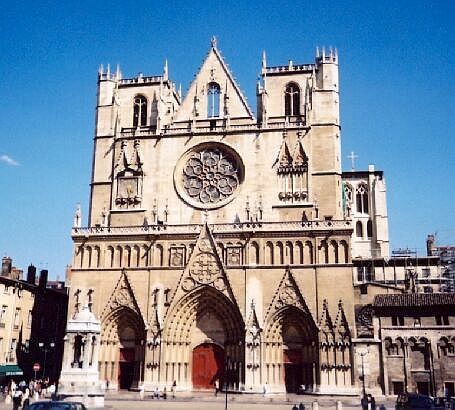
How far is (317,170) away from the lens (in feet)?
138

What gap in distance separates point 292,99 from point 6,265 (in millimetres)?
27695

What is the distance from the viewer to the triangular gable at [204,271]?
1554 inches

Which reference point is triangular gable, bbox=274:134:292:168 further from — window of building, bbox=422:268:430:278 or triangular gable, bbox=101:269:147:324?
window of building, bbox=422:268:430:278

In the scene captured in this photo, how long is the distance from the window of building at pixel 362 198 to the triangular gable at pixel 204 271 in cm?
3006

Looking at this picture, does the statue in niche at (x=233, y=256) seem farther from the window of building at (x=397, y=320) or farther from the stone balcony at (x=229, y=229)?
the window of building at (x=397, y=320)

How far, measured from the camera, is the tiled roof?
40219mm

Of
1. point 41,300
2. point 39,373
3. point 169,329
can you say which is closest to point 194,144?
point 169,329

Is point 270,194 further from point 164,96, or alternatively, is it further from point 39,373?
point 39,373

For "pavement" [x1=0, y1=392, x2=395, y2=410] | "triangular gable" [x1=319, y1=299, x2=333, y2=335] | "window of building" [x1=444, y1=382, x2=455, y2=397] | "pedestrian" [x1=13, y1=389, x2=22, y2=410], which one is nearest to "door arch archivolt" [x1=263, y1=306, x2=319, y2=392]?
"triangular gable" [x1=319, y1=299, x2=333, y2=335]

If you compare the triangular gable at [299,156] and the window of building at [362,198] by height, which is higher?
the window of building at [362,198]

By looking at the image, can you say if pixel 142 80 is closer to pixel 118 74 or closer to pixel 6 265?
pixel 118 74

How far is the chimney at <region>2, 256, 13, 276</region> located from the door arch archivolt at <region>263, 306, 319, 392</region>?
2359 centimetres

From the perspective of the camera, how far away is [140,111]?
47094mm

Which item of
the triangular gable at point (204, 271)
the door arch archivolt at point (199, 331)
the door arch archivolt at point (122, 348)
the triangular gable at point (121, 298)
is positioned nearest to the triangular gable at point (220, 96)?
the triangular gable at point (204, 271)
